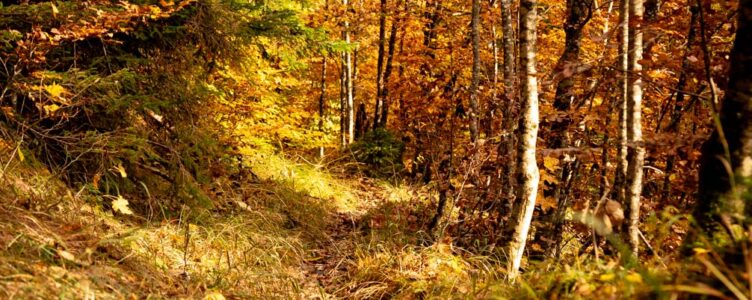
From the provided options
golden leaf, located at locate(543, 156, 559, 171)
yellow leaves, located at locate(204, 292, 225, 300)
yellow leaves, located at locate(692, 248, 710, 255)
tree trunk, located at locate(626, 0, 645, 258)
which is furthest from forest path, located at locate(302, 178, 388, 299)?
yellow leaves, located at locate(692, 248, 710, 255)

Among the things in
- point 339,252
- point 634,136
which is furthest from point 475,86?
point 634,136

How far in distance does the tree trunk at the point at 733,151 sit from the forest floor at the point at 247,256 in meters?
0.37

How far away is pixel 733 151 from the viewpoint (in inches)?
88.0

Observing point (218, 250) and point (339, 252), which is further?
point (339, 252)

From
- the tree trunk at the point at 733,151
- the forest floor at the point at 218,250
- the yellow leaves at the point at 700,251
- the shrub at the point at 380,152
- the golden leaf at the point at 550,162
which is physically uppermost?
the tree trunk at the point at 733,151

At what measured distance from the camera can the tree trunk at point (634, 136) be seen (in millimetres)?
3674

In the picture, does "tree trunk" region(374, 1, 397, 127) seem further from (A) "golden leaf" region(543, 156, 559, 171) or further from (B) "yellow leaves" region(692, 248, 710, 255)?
(B) "yellow leaves" region(692, 248, 710, 255)

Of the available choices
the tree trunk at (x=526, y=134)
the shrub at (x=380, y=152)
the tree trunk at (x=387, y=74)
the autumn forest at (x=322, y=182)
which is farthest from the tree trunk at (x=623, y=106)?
the tree trunk at (x=387, y=74)

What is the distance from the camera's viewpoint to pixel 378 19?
Result: 42.5 ft

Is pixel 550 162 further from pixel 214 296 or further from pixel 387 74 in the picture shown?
pixel 387 74

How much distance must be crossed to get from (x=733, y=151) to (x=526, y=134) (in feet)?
7.88

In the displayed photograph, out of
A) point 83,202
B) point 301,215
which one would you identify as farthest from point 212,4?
point 301,215

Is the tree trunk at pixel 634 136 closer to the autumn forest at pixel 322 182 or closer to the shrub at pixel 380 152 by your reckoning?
the autumn forest at pixel 322 182

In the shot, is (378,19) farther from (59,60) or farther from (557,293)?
(557,293)
